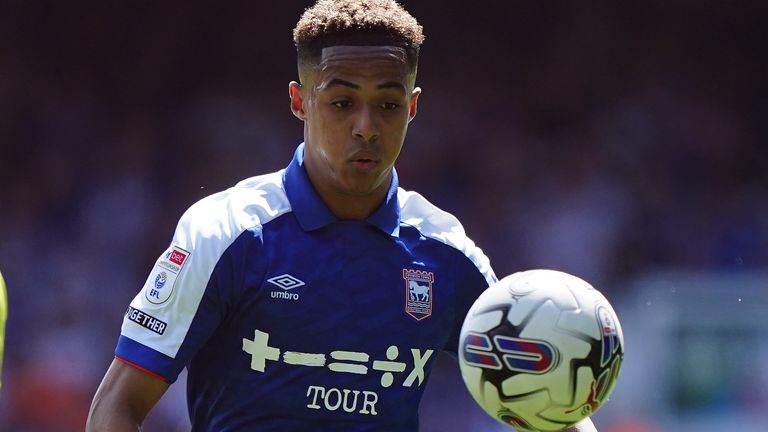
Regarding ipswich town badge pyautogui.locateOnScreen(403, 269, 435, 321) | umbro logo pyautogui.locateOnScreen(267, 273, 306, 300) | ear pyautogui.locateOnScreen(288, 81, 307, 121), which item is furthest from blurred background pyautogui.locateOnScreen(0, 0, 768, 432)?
Result: umbro logo pyautogui.locateOnScreen(267, 273, 306, 300)

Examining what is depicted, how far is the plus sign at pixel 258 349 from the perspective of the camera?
11.9 ft

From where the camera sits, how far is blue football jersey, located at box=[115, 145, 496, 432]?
3.48 meters

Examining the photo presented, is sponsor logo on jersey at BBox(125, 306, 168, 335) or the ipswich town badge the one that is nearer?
sponsor logo on jersey at BBox(125, 306, 168, 335)

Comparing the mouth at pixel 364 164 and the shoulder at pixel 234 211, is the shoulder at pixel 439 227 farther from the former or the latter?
the shoulder at pixel 234 211

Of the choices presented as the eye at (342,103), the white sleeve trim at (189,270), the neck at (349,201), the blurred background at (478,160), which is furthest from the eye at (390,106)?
the blurred background at (478,160)

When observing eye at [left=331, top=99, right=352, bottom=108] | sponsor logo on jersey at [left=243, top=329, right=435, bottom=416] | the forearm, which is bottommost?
the forearm

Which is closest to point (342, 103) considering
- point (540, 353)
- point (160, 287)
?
point (160, 287)

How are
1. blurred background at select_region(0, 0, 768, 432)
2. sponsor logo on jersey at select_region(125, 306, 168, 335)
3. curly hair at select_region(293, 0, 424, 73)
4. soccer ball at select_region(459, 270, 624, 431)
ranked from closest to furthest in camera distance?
soccer ball at select_region(459, 270, 624, 431), sponsor logo on jersey at select_region(125, 306, 168, 335), curly hair at select_region(293, 0, 424, 73), blurred background at select_region(0, 0, 768, 432)

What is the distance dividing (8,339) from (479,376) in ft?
21.6

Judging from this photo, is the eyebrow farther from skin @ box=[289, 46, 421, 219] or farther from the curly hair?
the curly hair

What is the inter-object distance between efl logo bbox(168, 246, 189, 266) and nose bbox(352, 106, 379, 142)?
65 centimetres

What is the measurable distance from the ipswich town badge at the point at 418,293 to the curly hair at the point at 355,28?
2.31 ft

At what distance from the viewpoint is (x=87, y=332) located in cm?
899

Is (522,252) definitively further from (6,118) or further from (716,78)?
(6,118)
